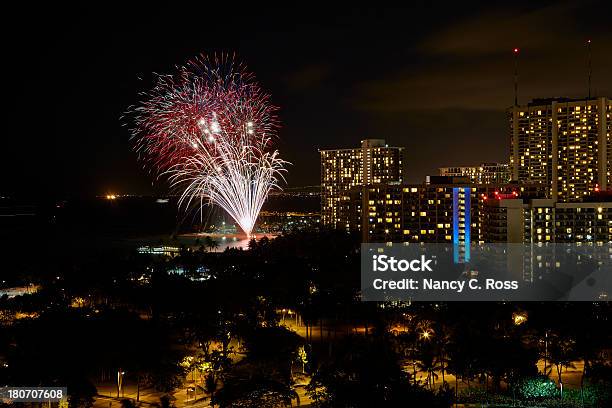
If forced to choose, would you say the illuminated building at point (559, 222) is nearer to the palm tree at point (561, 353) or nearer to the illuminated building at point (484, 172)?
the palm tree at point (561, 353)

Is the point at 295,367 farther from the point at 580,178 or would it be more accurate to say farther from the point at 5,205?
the point at 5,205

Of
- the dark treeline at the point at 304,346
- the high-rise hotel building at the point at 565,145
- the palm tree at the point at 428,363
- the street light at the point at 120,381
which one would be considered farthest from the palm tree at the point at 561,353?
the high-rise hotel building at the point at 565,145

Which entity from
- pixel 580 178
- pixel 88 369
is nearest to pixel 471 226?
pixel 580 178

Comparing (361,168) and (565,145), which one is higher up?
(565,145)

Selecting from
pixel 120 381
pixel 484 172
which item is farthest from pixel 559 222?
pixel 484 172

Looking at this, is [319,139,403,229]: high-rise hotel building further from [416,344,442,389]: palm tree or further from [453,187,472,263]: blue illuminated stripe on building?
[416,344,442,389]: palm tree

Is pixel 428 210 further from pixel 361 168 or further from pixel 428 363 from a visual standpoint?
pixel 428 363
